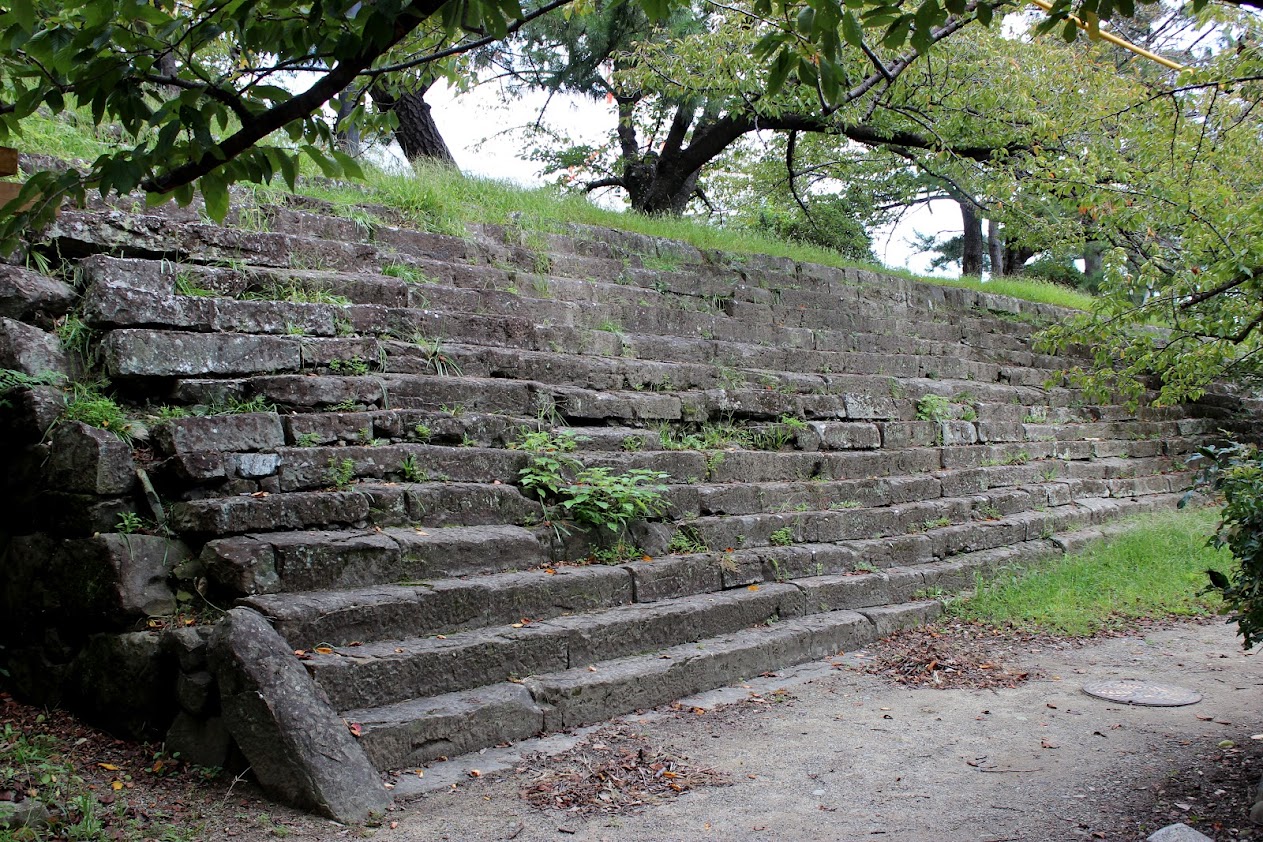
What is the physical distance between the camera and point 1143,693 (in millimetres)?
5059

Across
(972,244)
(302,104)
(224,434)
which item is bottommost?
(224,434)

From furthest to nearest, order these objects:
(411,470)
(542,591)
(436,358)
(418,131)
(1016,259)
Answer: (1016,259) < (418,131) < (436,358) < (411,470) < (542,591)

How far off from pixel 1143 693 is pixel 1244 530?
75.0 inches

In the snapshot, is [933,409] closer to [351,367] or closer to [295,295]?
[351,367]

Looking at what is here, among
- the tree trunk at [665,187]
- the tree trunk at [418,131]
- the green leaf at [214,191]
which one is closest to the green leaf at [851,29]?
the green leaf at [214,191]

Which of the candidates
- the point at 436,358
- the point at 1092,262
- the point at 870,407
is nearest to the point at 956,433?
the point at 870,407

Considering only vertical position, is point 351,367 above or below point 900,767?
above

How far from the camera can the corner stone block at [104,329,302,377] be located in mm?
4422

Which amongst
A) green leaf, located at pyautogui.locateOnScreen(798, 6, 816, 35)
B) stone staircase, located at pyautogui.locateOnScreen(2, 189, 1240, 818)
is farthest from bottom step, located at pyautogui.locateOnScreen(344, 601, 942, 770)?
green leaf, located at pyautogui.locateOnScreen(798, 6, 816, 35)

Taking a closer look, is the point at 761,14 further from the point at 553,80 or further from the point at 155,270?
the point at 553,80

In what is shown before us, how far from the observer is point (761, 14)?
10.7ft

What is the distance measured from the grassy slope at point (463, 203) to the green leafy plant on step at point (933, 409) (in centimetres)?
242

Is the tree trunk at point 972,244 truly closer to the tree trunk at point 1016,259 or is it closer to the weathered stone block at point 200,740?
the tree trunk at point 1016,259

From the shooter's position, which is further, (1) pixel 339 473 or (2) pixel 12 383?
(1) pixel 339 473
